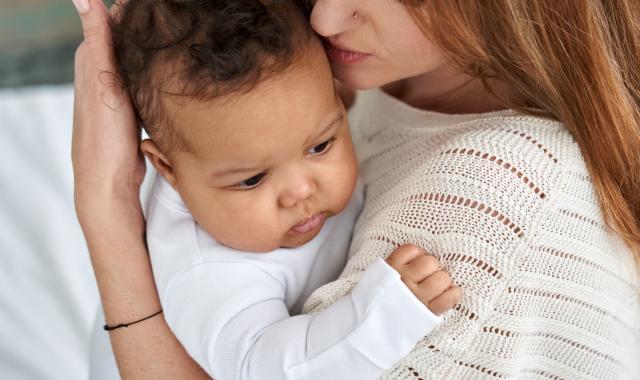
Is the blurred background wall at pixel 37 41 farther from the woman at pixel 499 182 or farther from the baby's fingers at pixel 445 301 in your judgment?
the baby's fingers at pixel 445 301

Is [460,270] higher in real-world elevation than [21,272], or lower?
higher

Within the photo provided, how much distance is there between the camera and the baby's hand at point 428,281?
1003 millimetres

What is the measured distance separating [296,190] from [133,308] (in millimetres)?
414

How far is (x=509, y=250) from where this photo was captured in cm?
104

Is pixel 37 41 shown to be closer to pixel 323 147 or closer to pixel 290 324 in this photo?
pixel 323 147

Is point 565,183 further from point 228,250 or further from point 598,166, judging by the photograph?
point 228,250

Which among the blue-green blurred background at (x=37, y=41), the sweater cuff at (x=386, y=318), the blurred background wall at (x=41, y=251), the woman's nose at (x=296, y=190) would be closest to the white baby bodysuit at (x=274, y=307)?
the sweater cuff at (x=386, y=318)

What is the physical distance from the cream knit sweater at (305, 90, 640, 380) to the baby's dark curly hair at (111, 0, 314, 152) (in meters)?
0.29

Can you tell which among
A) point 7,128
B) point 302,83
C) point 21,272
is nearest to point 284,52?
point 302,83

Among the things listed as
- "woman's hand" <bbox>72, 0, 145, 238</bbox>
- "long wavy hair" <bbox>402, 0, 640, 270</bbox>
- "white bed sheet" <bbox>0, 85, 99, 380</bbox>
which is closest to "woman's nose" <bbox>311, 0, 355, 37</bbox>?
"long wavy hair" <bbox>402, 0, 640, 270</bbox>

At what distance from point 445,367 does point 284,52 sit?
52 cm

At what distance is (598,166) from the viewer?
1135mm

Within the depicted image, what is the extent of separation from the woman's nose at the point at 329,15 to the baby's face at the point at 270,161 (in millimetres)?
39

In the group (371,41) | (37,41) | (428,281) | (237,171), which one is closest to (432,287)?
(428,281)
